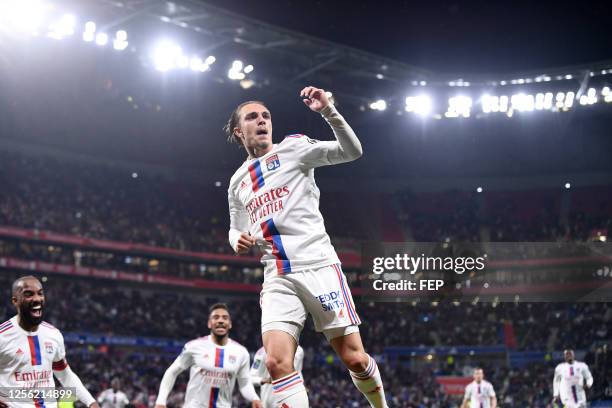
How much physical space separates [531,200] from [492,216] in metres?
2.66

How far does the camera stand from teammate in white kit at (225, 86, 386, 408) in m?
4.93

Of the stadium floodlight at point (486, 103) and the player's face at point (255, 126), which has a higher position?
the stadium floodlight at point (486, 103)

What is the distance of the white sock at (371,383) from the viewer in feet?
17.3

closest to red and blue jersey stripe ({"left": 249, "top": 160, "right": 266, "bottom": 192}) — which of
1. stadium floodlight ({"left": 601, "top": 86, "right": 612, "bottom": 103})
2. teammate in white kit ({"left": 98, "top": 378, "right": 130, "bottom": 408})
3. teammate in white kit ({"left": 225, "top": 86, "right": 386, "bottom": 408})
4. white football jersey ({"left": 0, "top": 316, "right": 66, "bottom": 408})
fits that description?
teammate in white kit ({"left": 225, "top": 86, "right": 386, "bottom": 408})

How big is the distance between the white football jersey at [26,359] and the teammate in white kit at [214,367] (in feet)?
7.30

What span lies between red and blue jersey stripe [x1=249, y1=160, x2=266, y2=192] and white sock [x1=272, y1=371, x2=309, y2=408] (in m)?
1.38

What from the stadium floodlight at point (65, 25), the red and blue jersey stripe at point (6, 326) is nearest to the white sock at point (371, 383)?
the red and blue jersey stripe at point (6, 326)

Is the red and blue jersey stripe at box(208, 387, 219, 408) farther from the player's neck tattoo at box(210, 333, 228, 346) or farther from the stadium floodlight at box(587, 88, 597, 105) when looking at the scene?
the stadium floodlight at box(587, 88, 597, 105)

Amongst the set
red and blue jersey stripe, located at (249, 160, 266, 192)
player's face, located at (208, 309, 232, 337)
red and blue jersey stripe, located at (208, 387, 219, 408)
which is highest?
red and blue jersey stripe, located at (249, 160, 266, 192)

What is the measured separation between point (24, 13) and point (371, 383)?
25.9m

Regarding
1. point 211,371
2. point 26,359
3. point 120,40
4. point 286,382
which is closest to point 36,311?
point 26,359

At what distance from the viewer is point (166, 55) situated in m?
31.1

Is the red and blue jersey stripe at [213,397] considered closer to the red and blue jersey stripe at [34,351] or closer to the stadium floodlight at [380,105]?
the red and blue jersey stripe at [34,351]

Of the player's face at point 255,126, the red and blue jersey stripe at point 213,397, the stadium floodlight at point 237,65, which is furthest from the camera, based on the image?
the stadium floodlight at point 237,65
